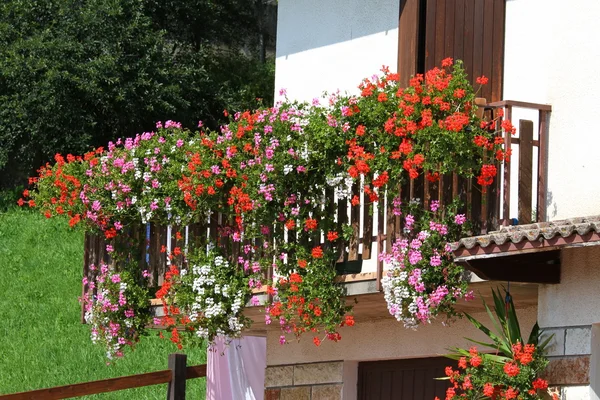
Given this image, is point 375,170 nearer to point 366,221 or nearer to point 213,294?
point 366,221

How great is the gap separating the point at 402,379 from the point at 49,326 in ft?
40.8

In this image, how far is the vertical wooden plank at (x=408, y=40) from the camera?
35.7 feet

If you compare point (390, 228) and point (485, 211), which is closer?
point (485, 211)

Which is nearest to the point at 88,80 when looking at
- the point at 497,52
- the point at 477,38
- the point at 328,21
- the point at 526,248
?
the point at 328,21

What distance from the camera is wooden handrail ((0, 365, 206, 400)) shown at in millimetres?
11930

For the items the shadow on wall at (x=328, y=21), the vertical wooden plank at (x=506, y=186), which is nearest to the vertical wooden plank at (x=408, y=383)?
the vertical wooden plank at (x=506, y=186)

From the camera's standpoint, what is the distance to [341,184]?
351 inches

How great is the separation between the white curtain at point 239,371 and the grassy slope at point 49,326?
388cm

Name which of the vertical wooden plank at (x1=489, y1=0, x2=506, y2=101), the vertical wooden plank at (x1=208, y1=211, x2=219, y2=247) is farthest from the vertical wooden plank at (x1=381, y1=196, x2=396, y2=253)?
the vertical wooden plank at (x1=208, y1=211, x2=219, y2=247)

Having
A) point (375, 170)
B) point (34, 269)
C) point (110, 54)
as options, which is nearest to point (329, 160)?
point (375, 170)

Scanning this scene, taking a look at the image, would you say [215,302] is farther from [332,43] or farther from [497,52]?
[332,43]

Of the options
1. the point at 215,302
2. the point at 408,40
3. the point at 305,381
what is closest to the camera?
the point at 215,302

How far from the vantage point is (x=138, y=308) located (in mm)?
11055

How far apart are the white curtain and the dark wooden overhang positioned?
5625 millimetres
